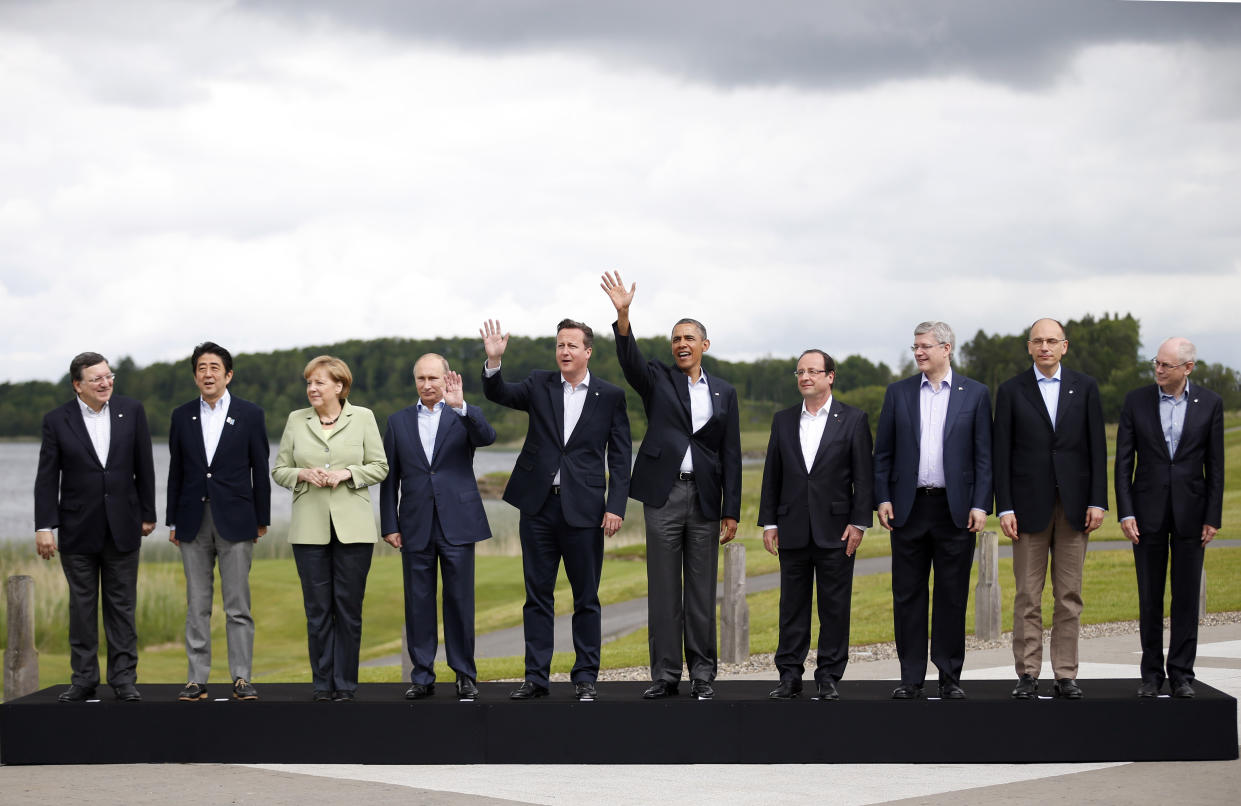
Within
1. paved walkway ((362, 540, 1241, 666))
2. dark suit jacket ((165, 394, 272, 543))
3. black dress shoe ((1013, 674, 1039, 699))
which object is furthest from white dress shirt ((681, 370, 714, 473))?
paved walkway ((362, 540, 1241, 666))

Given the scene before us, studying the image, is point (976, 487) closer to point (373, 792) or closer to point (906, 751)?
point (906, 751)

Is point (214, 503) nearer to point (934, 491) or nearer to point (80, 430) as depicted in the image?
point (80, 430)

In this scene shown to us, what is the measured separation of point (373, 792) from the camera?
18.8 feet

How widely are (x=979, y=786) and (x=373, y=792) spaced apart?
2826 mm

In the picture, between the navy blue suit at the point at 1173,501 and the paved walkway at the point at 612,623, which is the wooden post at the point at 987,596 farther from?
the navy blue suit at the point at 1173,501

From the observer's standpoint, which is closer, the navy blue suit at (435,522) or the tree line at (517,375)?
the navy blue suit at (435,522)

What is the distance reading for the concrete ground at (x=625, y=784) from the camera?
558cm

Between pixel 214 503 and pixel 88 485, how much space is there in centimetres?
69

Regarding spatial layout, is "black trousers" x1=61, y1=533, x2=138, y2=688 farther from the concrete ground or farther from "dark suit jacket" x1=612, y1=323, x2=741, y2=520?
"dark suit jacket" x1=612, y1=323, x2=741, y2=520

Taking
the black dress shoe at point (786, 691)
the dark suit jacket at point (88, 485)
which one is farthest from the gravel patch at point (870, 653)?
the dark suit jacket at point (88, 485)

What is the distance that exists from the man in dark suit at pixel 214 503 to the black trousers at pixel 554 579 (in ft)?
4.50

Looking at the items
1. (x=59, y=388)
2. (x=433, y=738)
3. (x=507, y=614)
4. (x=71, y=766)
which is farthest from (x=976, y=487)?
(x=59, y=388)

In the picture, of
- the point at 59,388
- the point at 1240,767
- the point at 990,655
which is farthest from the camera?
the point at 59,388

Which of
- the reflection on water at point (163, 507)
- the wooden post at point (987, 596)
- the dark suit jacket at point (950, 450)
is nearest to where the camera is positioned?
the dark suit jacket at point (950, 450)
